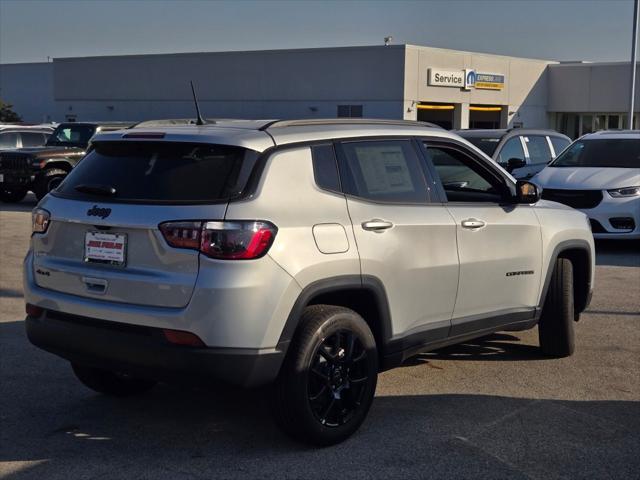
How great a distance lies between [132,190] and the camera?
4.86m

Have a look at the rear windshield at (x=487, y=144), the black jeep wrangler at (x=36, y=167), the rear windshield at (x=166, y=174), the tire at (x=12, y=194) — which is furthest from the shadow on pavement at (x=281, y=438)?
the tire at (x=12, y=194)

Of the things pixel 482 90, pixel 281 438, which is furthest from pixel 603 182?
pixel 482 90

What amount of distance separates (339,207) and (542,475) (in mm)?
1795

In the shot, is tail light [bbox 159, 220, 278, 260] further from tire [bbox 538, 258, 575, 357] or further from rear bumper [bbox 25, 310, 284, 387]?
tire [bbox 538, 258, 575, 357]

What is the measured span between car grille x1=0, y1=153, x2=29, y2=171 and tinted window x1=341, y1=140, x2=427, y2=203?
52.4 ft

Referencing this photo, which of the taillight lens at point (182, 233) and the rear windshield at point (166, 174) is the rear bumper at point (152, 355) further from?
the rear windshield at point (166, 174)

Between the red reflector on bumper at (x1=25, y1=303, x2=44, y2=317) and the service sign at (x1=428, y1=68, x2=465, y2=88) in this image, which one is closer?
the red reflector on bumper at (x1=25, y1=303, x2=44, y2=317)

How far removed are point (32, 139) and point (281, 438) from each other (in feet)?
65.3

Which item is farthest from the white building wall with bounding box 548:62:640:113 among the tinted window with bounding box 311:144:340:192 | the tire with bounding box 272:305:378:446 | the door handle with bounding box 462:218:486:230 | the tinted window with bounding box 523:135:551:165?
the tire with bounding box 272:305:378:446

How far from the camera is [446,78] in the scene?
44.1 m

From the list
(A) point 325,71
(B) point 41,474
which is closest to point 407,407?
(B) point 41,474

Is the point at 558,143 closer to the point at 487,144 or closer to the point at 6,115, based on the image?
the point at 487,144

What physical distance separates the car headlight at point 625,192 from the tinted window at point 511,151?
7.34 ft

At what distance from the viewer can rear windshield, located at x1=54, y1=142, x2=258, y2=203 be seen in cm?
468
